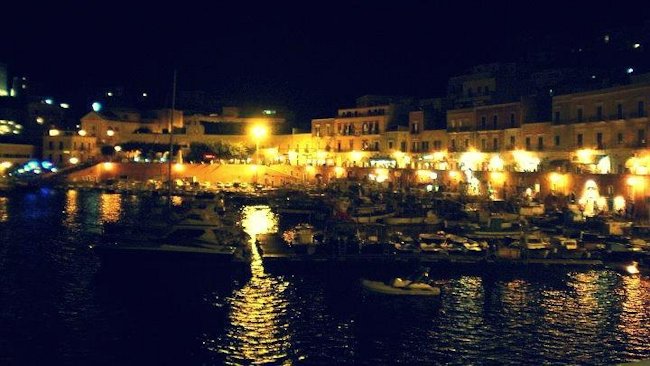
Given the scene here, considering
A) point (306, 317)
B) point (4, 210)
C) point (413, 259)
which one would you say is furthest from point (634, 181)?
point (4, 210)

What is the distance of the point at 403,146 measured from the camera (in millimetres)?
77250

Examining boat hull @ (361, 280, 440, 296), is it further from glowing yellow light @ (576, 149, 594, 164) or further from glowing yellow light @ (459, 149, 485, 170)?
glowing yellow light @ (459, 149, 485, 170)

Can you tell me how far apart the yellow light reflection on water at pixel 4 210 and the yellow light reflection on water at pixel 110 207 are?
622 cm

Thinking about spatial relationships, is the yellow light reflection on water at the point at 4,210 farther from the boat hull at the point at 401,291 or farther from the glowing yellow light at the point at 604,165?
the glowing yellow light at the point at 604,165

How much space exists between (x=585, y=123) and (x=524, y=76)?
70.6ft

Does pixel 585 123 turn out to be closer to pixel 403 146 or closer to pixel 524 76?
pixel 524 76

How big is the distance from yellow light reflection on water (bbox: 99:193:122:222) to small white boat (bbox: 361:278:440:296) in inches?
1089

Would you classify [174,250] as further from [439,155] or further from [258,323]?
[439,155]

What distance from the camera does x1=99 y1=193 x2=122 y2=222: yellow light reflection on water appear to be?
5201 centimetres

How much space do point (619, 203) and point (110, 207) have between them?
3705 cm

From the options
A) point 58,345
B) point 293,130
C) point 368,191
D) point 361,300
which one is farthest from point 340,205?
point 293,130

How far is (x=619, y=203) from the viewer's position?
143 ft

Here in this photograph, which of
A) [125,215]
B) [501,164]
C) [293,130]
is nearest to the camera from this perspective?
[125,215]

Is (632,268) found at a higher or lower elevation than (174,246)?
lower
